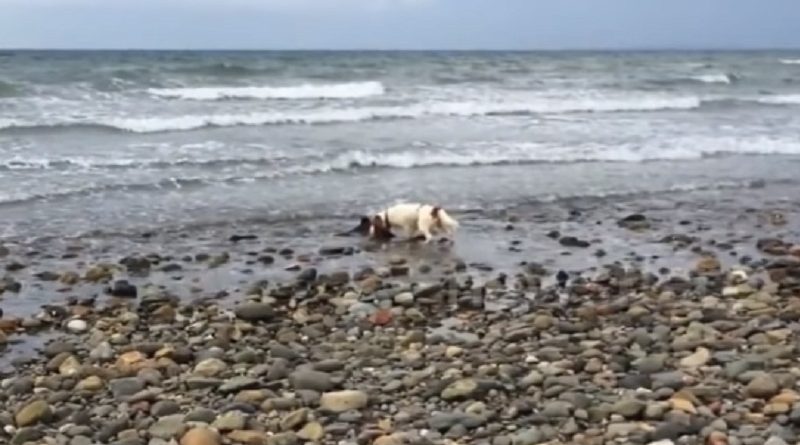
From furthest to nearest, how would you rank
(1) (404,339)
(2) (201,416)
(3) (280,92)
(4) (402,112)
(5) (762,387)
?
(3) (280,92)
(4) (402,112)
(1) (404,339)
(5) (762,387)
(2) (201,416)

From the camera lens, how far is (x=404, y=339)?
22.4ft

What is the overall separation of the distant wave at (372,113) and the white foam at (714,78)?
10.4 meters

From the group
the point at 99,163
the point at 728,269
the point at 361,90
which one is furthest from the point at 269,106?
the point at 728,269

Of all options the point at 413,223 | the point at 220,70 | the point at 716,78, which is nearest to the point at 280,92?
the point at 220,70

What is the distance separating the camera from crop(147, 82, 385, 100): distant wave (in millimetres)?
27812

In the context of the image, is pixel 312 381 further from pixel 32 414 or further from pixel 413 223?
pixel 413 223

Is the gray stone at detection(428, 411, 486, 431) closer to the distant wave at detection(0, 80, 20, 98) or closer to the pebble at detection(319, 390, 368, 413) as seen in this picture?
the pebble at detection(319, 390, 368, 413)

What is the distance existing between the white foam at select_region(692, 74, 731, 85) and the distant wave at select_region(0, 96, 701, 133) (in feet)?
34.1

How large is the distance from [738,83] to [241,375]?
38.7 meters

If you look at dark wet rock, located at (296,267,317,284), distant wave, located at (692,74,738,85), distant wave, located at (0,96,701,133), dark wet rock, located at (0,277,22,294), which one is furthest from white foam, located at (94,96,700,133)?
dark wet rock, located at (296,267,317,284)

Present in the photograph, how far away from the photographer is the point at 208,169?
15.0 metres

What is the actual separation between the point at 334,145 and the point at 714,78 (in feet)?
96.3

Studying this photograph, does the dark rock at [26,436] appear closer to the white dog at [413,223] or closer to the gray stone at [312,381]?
the gray stone at [312,381]

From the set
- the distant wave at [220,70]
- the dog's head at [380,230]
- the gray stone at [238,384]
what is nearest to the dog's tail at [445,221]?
the dog's head at [380,230]
